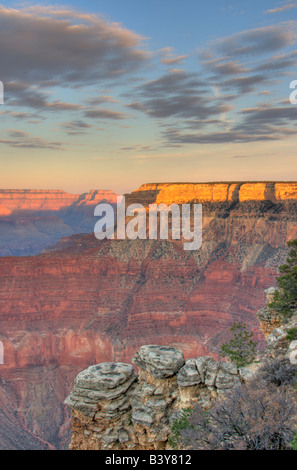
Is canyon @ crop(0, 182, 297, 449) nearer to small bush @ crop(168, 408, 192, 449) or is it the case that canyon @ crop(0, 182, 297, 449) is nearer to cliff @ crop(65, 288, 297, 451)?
cliff @ crop(65, 288, 297, 451)

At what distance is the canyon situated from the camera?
61.7m

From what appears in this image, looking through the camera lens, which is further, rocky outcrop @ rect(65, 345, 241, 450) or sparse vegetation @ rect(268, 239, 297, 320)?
sparse vegetation @ rect(268, 239, 297, 320)

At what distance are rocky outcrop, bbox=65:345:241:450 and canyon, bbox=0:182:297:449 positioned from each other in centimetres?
4294

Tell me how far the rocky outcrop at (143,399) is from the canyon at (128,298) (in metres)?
42.9

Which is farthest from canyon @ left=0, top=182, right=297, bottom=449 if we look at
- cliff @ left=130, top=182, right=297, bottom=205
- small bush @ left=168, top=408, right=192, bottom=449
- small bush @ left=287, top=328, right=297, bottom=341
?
small bush @ left=168, top=408, right=192, bottom=449

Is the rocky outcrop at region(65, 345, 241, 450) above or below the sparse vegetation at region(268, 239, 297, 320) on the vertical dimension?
below

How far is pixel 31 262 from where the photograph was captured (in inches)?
3086

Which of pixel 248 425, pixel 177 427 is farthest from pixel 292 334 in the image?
pixel 248 425

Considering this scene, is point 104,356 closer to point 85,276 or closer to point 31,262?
point 85,276

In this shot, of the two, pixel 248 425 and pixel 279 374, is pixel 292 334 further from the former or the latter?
pixel 248 425

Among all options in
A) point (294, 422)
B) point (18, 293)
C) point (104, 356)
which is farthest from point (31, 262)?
point (294, 422)

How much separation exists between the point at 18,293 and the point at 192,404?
219ft

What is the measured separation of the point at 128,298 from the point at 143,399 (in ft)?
190

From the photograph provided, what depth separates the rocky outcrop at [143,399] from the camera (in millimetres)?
15969
